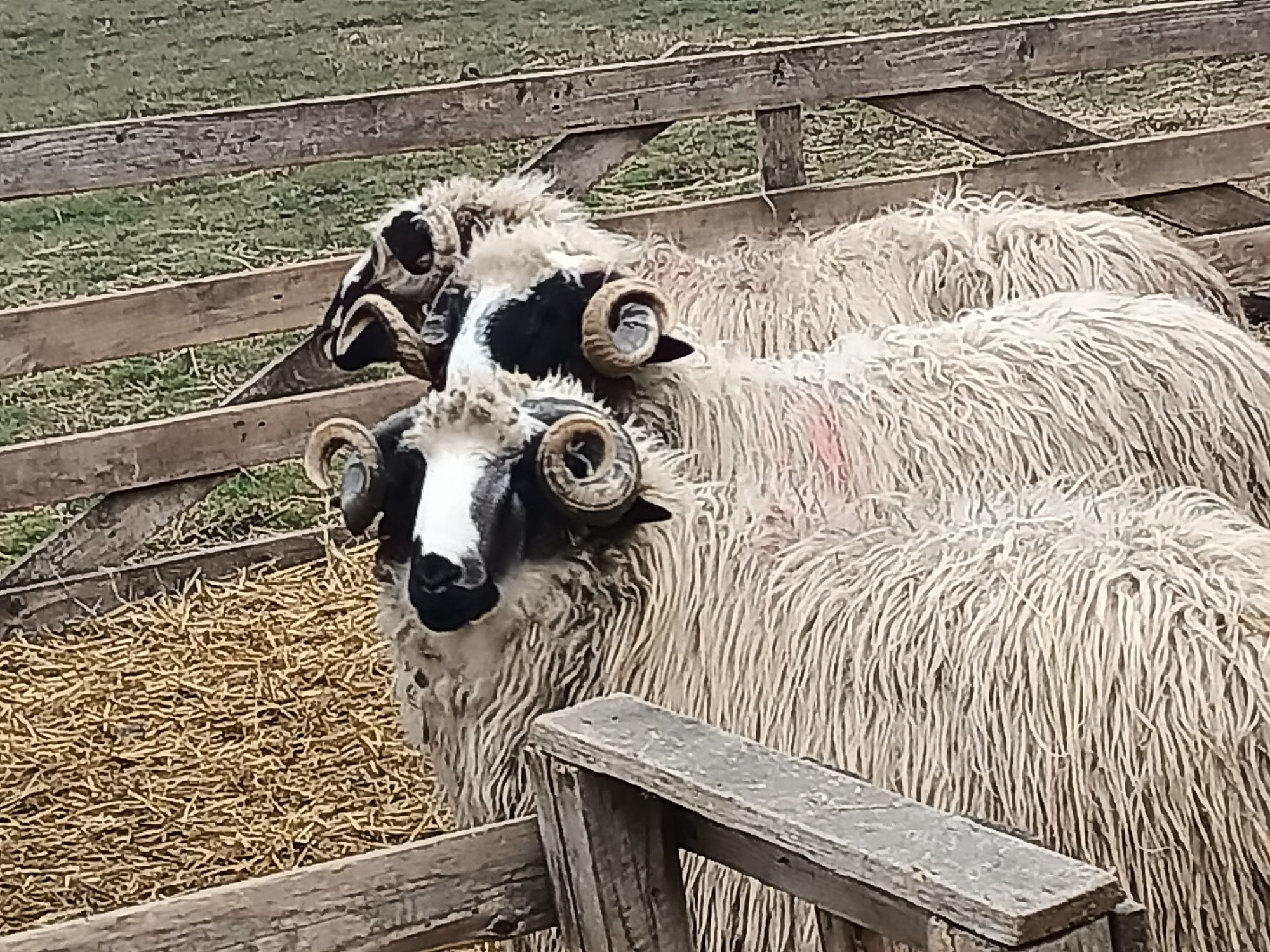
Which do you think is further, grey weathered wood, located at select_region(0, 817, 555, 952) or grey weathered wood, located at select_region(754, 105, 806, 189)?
grey weathered wood, located at select_region(754, 105, 806, 189)

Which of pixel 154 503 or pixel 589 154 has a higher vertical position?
pixel 589 154

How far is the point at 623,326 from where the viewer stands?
12.3 feet

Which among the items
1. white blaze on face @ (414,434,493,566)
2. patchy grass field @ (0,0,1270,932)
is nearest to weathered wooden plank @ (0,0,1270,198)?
patchy grass field @ (0,0,1270,932)

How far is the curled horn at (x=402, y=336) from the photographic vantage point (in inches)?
161

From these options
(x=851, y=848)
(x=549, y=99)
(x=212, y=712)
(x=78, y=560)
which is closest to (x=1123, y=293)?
(x=549, y=99)

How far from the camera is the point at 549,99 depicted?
5.84m

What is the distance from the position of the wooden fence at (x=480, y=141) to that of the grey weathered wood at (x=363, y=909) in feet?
12.6

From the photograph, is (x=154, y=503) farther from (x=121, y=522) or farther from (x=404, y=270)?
(x=404, y=270)

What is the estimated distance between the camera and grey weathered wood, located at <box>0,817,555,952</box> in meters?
1.74

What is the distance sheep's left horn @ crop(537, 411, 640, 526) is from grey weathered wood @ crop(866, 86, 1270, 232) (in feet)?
11.3

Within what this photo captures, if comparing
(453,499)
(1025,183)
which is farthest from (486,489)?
(1025,183)

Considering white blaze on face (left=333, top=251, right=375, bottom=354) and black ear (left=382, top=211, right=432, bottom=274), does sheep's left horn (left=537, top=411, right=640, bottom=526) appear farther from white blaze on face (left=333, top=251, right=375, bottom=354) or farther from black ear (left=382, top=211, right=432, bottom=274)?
black ear (left=382, top=211, right=432, bottom=274)

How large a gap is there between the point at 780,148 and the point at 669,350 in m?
2.55

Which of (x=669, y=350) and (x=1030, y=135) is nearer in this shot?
(x=669, y=350)
